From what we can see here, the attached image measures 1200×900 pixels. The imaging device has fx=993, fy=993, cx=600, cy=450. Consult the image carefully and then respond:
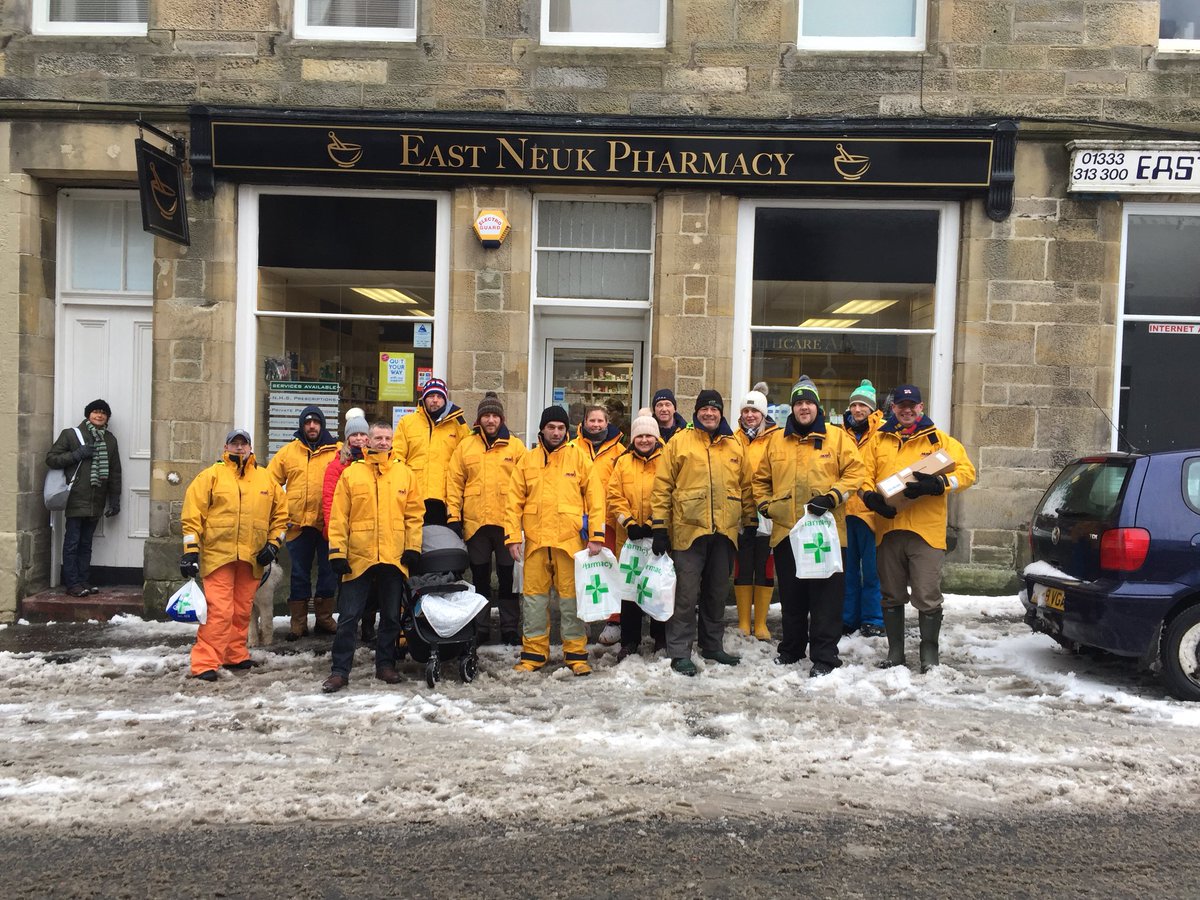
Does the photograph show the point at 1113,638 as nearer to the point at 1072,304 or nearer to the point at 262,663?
the point at 1072,304

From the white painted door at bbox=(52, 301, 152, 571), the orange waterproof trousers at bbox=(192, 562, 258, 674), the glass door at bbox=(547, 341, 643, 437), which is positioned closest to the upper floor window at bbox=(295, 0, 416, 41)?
the white painted door at bbox=(52, 301, 152, 571)

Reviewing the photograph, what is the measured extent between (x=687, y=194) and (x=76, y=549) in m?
6.86

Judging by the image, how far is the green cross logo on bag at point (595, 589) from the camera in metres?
7.15

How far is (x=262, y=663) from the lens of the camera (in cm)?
746

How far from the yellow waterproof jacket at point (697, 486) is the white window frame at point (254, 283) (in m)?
3.46

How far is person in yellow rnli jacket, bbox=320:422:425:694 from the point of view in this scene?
673 centimetres

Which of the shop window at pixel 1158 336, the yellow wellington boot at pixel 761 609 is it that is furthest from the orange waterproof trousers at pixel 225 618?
the shop window at pixel 1158 336

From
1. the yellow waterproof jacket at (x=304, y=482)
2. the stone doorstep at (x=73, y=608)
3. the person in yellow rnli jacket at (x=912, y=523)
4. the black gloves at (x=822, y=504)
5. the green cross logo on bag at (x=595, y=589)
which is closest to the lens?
the black gloves at (x=822, y=504)

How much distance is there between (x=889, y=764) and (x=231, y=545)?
4.64 m

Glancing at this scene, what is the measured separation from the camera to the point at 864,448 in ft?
24.8

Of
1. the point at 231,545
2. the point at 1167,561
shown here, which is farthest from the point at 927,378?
the point at 231,545

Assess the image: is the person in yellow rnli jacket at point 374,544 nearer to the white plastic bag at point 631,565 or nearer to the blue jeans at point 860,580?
the white plastic bag at point 631,565

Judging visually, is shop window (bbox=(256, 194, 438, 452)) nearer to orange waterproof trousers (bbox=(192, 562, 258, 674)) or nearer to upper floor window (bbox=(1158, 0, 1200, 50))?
orange waterproof trousers (bbox=(192, 562, 258, 674))

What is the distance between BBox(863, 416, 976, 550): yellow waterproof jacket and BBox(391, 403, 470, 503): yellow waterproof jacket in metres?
3.28
